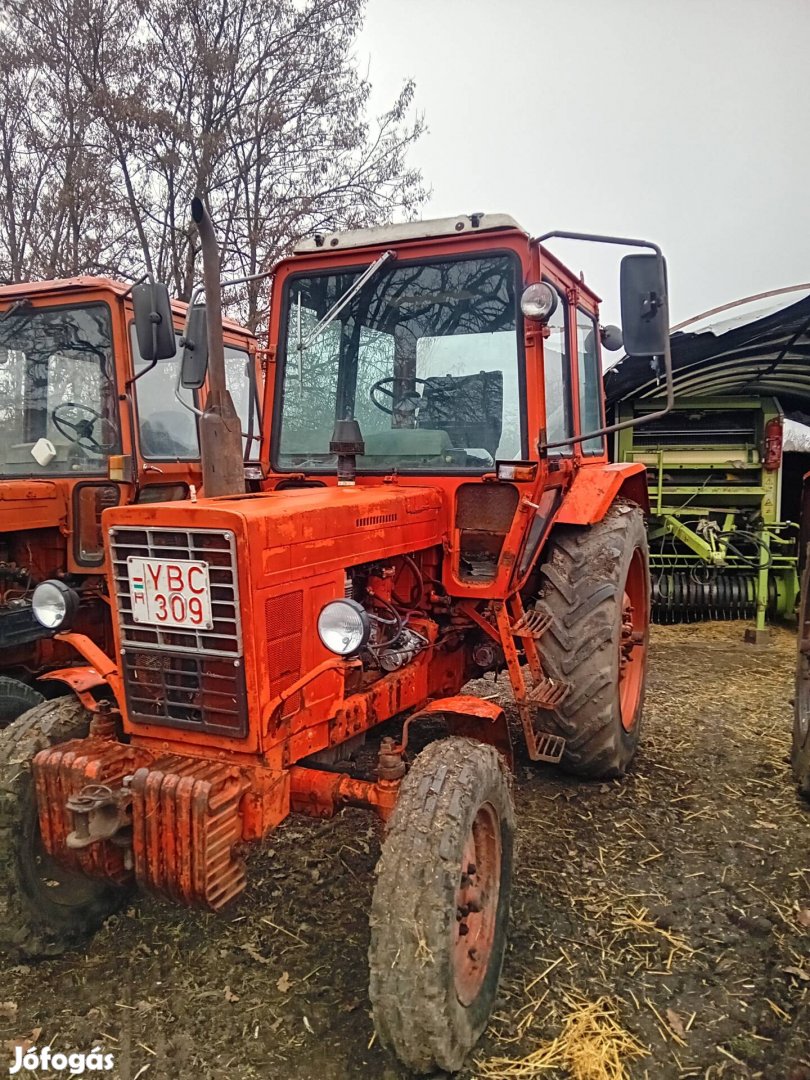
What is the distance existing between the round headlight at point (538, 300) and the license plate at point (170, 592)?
5.26 ft

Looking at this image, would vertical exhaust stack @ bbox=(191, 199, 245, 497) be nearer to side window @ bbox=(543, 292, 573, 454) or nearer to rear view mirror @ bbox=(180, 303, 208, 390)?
rear view mirror @ bbox=(180, 303, 208, 390)

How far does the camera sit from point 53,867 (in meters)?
2.71

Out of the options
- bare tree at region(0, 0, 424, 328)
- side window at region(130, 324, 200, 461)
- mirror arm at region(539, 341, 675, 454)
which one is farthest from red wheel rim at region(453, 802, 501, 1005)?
bare tree at region(0, 0, 424, 328)

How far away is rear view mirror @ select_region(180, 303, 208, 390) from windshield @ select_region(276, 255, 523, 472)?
458 millimetres

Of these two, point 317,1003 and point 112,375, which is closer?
point 317,1003

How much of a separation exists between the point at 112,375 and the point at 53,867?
9.04ft

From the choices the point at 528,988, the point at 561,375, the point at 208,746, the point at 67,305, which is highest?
the point at 67,305

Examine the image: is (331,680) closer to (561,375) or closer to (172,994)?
(172,994)

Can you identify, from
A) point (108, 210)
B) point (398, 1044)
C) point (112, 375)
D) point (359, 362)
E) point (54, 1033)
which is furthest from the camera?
point (108, 210)

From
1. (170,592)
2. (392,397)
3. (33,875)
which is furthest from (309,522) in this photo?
(33,875)

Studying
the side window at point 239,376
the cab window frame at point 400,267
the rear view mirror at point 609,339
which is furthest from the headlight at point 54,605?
the rear view mirror at point 609,339

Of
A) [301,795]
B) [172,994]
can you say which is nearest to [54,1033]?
[172,994]

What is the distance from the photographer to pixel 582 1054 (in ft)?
7.58

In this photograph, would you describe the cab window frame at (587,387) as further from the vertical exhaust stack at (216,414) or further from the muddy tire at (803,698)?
the vertical exhaust stack at (216,414)
